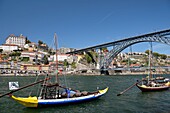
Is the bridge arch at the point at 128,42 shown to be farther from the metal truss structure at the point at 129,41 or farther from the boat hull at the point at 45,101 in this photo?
the boat hull at the point at 45,101

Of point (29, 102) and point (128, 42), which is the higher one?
point (128, 42)

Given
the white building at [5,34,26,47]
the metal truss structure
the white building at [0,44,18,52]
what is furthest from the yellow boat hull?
the white building at [5,34,26,47]

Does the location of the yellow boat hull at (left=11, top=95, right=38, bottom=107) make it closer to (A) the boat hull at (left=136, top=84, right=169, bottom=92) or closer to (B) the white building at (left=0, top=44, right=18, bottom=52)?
(A) the boat hull at (left=136, top=84, right=169, bottom=92)

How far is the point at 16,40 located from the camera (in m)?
126

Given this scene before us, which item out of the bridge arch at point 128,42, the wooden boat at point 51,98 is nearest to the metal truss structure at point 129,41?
the bridge arch at point 128,42

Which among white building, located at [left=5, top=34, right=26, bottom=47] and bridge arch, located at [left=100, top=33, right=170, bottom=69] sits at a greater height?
white building, located at [left=5, top=34, right=26, bottom=47]

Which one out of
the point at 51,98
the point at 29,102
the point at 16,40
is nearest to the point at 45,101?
the point at 51,98

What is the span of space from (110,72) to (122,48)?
74.0 feet

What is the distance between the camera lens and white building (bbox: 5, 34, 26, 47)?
124812 mm

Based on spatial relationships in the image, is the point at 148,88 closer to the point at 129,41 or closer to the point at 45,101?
the point at 45,101

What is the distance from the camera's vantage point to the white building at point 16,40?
125 metres

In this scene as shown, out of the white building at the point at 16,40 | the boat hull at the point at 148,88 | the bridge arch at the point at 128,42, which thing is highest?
the white building at the point at 16,40

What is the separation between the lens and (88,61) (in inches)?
4222

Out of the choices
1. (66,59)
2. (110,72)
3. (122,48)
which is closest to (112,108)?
(122,48)
